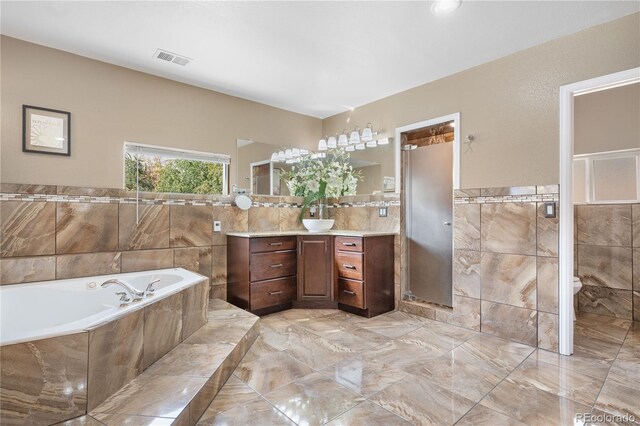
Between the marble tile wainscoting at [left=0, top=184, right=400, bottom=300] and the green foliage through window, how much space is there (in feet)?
0.32

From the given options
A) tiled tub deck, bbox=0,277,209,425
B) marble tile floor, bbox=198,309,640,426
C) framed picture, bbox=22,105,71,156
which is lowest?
marble tile floor, bbox=198,309,640,426

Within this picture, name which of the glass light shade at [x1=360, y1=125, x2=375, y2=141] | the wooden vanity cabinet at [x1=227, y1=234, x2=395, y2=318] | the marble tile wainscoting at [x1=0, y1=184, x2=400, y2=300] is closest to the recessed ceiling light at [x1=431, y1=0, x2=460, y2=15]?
the glass light shade at [x1=360, y1=125, x2=375, y2=141]

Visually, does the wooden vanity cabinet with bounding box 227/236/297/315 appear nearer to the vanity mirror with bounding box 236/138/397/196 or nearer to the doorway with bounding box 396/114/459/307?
the vanity mirror with bounding box 236/138/397/196

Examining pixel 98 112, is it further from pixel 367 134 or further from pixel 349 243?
pixel 367 134

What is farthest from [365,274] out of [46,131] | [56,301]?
[46,131]

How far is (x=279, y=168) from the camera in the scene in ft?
13.6

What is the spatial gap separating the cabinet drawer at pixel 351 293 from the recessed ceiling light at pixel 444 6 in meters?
2.43

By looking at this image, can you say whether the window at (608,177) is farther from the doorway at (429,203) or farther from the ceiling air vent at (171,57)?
the ceiling air vent at (171,57)

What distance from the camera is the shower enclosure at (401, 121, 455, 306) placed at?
332 cm

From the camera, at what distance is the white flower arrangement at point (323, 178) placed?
13.2 ft

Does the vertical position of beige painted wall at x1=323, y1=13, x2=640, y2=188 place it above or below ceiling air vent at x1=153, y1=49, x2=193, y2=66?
below

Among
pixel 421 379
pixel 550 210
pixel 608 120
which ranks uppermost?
pixel 608 120

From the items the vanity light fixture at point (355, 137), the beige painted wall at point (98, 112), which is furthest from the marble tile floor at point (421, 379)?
the vanity light fixture at point (355, 137)

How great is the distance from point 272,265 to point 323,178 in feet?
4.22
